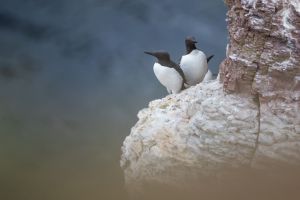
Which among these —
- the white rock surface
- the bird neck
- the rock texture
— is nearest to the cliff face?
the rock texture

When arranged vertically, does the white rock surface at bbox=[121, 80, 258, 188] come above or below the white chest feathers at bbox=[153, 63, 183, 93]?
below

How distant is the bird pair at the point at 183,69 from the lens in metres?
5.83

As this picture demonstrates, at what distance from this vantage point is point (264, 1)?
4402 millimetres

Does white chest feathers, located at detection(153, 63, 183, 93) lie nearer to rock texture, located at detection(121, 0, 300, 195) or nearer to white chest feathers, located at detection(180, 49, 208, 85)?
→ white chest feathers, located at detection(180, 49, 208, 85)

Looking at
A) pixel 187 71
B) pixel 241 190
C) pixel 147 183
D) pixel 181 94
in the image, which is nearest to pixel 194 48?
pixel 187 71

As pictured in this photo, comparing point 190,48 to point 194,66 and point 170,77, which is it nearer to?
point 194,66

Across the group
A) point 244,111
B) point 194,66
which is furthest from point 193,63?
point 244,111

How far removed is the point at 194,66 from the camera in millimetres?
5965

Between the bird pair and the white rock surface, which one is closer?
the white rock surface

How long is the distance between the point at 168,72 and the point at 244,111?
133cm

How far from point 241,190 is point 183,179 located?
64 centimetres

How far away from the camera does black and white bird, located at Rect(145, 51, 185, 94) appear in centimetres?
580

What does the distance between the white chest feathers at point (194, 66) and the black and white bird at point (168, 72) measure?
102mm

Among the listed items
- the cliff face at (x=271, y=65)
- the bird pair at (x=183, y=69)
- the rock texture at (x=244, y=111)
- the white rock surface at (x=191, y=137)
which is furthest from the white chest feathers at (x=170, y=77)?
the cliff face at (x=271, y=65)
